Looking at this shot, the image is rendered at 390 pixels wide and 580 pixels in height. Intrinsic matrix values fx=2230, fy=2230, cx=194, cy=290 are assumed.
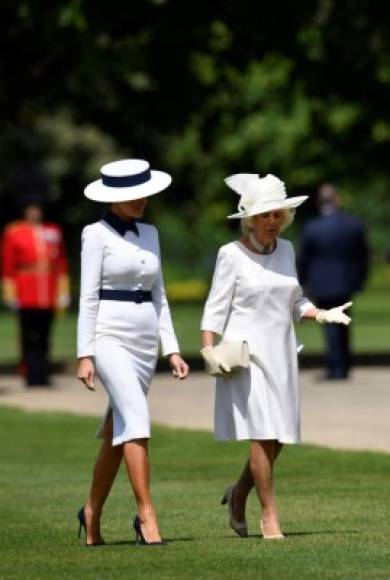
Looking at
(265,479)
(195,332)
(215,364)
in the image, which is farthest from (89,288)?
(195,332)

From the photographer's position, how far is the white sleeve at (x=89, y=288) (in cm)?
1023

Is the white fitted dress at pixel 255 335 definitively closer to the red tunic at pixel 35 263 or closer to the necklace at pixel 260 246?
the necklace at pixel 260 246

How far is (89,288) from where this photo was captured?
10.3 metres

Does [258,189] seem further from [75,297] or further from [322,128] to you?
[75,297]

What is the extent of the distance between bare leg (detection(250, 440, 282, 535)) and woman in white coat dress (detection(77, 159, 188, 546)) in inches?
22.7

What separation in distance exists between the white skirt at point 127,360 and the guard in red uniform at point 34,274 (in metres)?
13.4

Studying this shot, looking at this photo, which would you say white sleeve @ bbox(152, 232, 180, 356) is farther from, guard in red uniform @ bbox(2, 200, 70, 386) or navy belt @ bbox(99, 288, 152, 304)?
guard in red uniform @ bbox(2, 200, 70, 386)

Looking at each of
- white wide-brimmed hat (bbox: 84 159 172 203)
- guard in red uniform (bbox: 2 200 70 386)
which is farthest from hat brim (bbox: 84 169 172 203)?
guard in red uniform (bbox: 2 200 70 386)

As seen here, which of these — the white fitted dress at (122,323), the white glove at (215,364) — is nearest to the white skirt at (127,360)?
the white fitted dress at (122,323)

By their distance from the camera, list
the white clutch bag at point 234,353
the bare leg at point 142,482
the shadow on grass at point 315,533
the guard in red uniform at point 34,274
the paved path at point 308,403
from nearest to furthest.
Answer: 1. the bare leg at point 142,482
2. the white clutch bag at point 234,353
3. the shadow on grass at point 315,533
4. the paved path at point 308,403
5. the guard in red uniform at point 34,274

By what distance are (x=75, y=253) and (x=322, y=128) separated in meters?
31.5

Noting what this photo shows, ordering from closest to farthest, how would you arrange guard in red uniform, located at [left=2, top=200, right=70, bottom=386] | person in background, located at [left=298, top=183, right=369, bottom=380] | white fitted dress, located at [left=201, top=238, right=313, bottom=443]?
white fitted dress, located at [left=201, top=238, right=313, bottom=443], guard in red uniform, located at [left=2, top=200, right=70, bottom=386], person in background, located at [left=298, top=183, right=369, bottom=380]

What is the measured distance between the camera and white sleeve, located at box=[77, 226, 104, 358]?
10.2m

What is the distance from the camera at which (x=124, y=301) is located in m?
10.4
